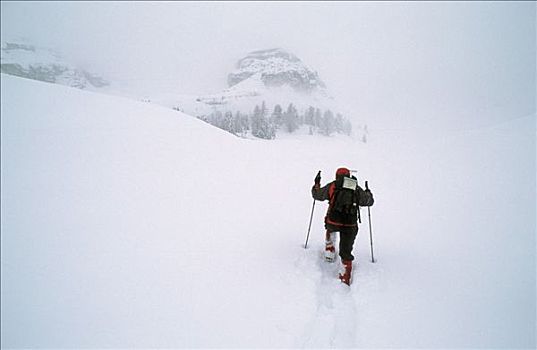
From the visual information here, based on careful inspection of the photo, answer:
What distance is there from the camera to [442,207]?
33.8ft

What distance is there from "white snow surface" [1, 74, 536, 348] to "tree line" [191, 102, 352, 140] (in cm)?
5528

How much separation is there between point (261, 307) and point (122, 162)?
6618mm

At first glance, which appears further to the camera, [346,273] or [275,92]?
[275,92]

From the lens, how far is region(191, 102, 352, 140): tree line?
69.1 metres

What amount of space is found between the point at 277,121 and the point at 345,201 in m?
78.4

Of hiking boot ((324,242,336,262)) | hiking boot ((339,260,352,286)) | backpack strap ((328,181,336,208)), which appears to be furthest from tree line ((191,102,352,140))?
hiking boot ((339,260,352,286))

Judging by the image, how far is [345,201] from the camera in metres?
5.61

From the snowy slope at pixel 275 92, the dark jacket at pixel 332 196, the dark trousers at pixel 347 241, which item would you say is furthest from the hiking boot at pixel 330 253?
the snowy slope at pixel 275 92

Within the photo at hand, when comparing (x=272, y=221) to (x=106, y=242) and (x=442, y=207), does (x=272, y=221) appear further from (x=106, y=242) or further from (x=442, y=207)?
(x=442, y=207)

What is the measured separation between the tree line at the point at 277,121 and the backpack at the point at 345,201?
5921 cm

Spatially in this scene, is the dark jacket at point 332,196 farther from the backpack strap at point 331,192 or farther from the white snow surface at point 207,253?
the white snow surface at point 207,253

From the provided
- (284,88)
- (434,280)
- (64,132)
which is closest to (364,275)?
(434,280)

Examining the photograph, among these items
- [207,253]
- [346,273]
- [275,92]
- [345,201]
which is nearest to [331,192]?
[345,201]

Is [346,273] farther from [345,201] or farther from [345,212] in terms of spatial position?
[345,201]
